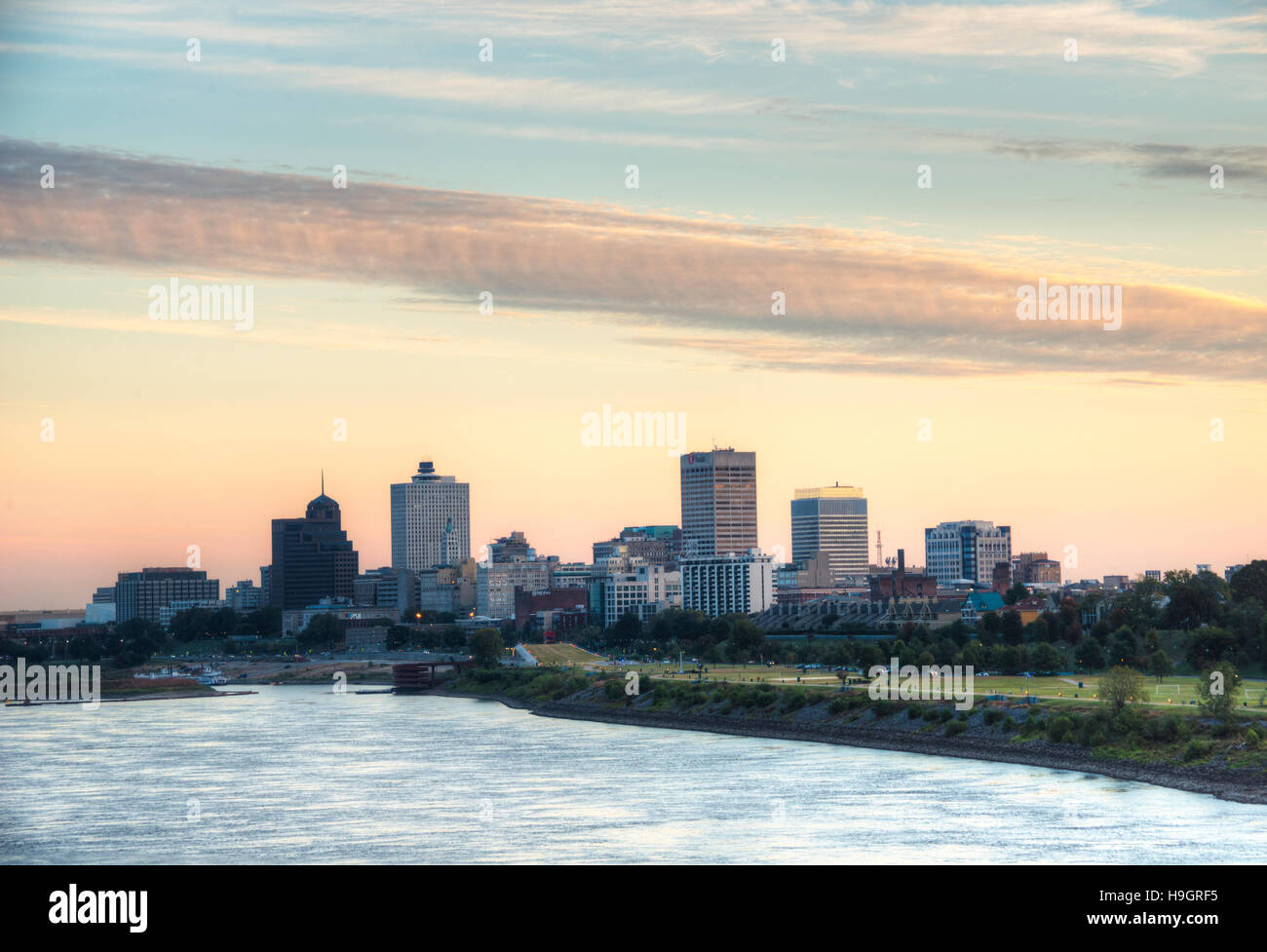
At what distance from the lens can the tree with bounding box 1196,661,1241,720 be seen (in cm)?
5994

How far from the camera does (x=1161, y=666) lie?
85438 mm

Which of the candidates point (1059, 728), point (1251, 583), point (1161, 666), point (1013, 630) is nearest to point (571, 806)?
point (1059, 728)

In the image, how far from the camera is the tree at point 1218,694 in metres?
59.9

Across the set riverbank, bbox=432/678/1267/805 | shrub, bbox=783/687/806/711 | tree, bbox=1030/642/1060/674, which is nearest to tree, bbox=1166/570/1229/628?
tree, bbox=1030/642/1060/674

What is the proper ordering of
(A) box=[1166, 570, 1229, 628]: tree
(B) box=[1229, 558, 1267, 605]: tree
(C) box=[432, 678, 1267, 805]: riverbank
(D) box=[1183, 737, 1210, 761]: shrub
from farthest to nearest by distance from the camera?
(B) box=[1229, 558, 1267, 605]: tree → (A) box=[1166, 570, 1229, 628]: tree → (D) box=[1183, 737, 1210, 761]: shrub → (C) box=[432, 678, 1267, 805]: riverbank

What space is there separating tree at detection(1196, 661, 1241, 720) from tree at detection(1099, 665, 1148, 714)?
2.68 meters

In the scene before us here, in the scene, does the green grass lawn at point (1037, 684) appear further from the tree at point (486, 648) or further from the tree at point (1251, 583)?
the tree at point (486, 648)

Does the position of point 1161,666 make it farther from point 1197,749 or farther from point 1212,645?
point 1197,749

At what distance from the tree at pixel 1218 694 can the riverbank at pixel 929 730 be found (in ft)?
5.86

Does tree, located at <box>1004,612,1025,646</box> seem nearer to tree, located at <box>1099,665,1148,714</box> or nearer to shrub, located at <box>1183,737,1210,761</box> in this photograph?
Answer: tree, located at <box>1099,665,1148,714</box>

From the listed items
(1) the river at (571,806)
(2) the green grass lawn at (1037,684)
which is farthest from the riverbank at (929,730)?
(2) the green grass lawn at (1037,684)
